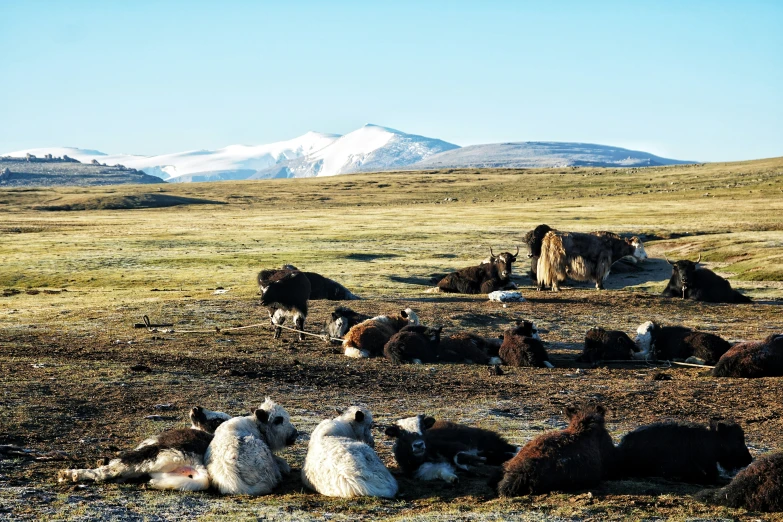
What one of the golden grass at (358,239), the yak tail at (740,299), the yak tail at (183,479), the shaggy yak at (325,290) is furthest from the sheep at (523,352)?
the yak tail at (740,299)

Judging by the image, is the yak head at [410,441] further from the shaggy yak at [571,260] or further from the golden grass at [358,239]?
the shaggy yak at [571,260]

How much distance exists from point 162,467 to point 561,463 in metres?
3.61

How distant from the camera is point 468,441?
852 centimetres

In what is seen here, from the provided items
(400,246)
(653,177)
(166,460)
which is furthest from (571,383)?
(653,177)

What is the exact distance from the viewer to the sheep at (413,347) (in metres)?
14.9

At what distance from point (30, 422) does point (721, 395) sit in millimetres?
9169

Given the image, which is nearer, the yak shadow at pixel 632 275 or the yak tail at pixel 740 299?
the yak tail at pixel 740 299

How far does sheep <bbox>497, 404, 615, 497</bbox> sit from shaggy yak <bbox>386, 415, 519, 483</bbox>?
2.45 feet

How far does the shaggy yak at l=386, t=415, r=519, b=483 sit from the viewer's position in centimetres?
805

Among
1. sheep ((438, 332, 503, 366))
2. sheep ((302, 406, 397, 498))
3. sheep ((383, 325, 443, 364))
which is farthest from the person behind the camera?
sheep ((438, 332, 503, 366))

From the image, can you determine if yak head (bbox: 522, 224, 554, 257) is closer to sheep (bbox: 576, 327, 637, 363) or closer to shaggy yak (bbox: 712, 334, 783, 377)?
sheep (bbox: 576, 327, 637, 363)

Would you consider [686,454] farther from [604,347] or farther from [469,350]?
[469,350]

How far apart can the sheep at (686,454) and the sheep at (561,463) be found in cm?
28

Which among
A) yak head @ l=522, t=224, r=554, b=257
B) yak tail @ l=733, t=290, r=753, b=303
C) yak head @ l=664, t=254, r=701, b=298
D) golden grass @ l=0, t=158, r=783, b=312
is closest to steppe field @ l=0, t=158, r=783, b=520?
golden grass @ l=0, t=158, r=783, b=312
